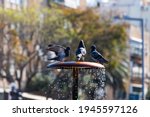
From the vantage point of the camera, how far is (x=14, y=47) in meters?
35.3

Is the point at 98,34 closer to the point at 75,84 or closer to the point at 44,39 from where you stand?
the point at 44,39

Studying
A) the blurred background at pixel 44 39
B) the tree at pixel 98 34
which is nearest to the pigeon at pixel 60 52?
the blurred background at pixel 44 39

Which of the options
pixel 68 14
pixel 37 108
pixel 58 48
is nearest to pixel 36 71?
pixel 68 14

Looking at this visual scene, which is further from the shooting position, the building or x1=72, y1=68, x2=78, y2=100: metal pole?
the building

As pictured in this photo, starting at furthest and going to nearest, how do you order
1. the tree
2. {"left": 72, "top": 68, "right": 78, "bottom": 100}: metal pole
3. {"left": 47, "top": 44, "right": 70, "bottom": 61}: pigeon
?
the tree, {"left": 47, "top": 44, "right": 70, "bottom": 61}: pigeon, {"left": 72, "top": 68, "right": 78, "bottom": 100}: metal pole

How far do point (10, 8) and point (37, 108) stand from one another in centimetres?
2953

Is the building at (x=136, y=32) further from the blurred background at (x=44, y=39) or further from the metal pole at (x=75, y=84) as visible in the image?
the metal pole at (x=75, y=84)

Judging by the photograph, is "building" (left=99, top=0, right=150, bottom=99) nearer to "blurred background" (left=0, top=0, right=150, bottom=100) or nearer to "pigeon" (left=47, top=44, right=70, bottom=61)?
"blurred background" (left=0, top=0, right=150, bottom=100)

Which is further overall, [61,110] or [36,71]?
[36,71]

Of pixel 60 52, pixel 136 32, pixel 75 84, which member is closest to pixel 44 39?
pixel 136 32

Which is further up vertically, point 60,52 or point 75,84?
point 60,52

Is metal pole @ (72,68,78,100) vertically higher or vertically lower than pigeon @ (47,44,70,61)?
lower

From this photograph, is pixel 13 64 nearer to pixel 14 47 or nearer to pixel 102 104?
pixel 14 47

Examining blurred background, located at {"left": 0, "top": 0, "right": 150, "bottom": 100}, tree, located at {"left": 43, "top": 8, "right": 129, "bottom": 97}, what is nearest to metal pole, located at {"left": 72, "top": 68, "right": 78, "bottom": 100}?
blurred background, located at {"left": 0, "top": 0, "right": 150, "bottom": 100}
